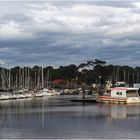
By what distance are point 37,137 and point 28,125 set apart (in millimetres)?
12994

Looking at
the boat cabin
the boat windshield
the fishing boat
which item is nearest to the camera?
the fishing boat

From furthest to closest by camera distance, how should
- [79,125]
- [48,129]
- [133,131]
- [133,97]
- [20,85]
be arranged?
1. [20,85]
2. [133,97]
3. [79,125]
4. [48,129]
5. [133,131]

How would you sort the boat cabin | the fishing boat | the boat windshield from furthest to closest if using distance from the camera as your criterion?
the boat windshield → the boat cabin → the fishing boat

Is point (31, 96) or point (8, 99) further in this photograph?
point (31, 96)

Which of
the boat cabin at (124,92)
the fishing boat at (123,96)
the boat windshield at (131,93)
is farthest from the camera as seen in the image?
the boat windshield at (131,93)

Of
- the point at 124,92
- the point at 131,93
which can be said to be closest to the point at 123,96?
the point at 124,92

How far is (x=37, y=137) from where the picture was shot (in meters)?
47.9

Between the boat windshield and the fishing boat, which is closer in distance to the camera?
the fishing boat

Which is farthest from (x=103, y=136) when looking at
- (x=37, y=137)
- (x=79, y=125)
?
(x=79, y=125)

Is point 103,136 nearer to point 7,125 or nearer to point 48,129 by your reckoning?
point 48,129

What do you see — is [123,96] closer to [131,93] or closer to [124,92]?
[124,92]

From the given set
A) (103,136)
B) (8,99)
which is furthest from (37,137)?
(8,99)

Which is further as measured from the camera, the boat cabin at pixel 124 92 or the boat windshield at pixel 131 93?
the boat windshield at pixel 131 93

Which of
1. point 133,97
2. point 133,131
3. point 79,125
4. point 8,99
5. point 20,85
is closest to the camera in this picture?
point 133,131
